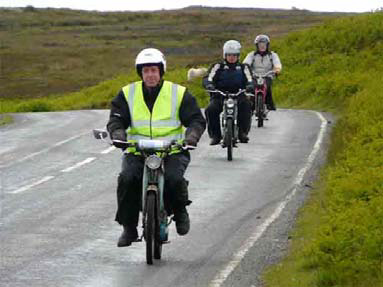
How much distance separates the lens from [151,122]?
10148mm

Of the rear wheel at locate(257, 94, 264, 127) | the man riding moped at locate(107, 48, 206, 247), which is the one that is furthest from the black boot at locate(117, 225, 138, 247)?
the rear wheel at locate(257, 94, 264, 127)

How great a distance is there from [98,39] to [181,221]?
281ft

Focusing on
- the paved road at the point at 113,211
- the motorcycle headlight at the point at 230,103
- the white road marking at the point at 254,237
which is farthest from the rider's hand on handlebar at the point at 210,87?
the white road marking at the point at 254,237

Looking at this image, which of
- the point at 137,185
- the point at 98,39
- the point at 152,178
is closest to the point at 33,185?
the point at 137,185

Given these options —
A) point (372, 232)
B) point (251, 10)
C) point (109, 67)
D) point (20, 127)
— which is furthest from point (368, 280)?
point (251, 10)

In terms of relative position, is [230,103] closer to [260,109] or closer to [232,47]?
[232,47]

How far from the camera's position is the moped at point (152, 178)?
32.4 feet

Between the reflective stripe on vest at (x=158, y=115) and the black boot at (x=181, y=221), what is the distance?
0.71m

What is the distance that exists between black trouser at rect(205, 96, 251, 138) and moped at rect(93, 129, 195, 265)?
963 centimetres

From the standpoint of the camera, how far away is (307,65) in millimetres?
43562

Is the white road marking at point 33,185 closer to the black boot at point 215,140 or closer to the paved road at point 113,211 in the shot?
the paved road at point 113,211

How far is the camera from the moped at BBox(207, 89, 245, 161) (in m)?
18.7

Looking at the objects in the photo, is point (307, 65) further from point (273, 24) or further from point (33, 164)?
point (273, 24)

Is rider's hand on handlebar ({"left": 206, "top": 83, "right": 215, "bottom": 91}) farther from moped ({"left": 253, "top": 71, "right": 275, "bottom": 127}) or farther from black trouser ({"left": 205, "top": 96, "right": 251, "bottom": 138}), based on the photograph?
moped ({"left": 253, "top": 71, "right": 275, "bottom": 127})
